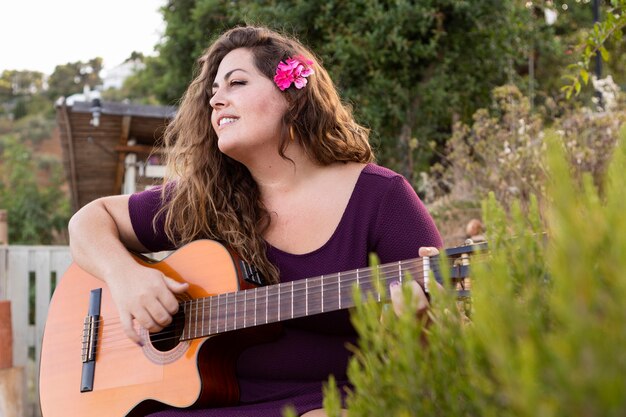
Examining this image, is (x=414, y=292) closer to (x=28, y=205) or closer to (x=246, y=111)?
(x=246, y=111)

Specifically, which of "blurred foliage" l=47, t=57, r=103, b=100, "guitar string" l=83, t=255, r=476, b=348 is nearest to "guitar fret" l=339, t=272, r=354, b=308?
"guitar string" l=83, t=255, r=476, b=348

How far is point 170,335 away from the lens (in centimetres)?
240

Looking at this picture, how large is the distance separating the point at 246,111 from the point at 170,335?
82 centimetres

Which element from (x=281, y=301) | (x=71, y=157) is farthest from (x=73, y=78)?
(x=281, y=301)

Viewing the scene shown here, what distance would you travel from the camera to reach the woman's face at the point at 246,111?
98.0 inches

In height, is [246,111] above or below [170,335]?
above

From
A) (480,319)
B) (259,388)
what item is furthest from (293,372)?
(480,319)

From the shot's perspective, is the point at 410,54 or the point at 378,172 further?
the point at 410,54

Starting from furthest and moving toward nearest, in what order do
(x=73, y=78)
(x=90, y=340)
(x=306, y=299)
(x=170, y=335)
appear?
1. (x=73, y=78)
2. (x=90, y=340)
3. (x=170, y=335)
4. (x=306, y=299)

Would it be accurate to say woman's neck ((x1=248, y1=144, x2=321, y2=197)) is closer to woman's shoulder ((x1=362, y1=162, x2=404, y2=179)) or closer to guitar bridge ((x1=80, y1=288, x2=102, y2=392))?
woman's shoulder ((x1=362, y1=162, x2=404, y2=179))

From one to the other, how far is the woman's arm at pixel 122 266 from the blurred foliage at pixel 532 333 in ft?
5.22

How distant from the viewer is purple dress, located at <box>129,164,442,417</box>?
2.22 m

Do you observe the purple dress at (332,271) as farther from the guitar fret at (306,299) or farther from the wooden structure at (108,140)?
the wooden structure at (108,140)

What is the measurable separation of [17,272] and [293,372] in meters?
3.75
